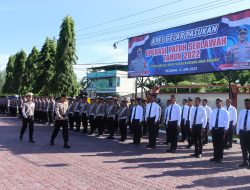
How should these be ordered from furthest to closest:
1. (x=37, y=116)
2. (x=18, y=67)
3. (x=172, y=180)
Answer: (x=18, y=67), (x=37, y=116), (x=172, y=180)

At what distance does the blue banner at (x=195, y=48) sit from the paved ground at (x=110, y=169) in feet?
15.1

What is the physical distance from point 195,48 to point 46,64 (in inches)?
615

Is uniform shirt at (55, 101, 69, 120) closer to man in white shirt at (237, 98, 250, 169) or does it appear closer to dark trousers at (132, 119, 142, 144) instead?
dark trousers at (132, 119, 142, 144)

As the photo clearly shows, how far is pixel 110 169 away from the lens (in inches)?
369

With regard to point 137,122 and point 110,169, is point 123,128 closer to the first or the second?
point 137,122

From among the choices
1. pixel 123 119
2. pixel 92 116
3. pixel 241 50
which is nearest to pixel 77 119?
pixel 92 116

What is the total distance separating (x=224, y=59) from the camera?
54.3ft

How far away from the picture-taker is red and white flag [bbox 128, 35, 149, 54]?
2151cm

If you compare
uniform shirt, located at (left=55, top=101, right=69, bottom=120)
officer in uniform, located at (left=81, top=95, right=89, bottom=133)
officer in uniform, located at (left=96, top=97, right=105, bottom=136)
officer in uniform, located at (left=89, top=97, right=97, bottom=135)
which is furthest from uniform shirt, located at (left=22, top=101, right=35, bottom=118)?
officer in uniform, located at (left=81, top=95, right=89, bottom=133)

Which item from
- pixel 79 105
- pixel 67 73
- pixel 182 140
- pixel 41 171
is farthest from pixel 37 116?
pixel 41 171

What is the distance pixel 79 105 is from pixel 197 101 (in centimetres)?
882

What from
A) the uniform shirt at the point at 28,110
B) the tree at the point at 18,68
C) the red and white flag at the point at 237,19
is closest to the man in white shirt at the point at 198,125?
the red and white flag at the point at 237,19

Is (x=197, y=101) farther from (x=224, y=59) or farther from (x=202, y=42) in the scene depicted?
(x=202, y=42)

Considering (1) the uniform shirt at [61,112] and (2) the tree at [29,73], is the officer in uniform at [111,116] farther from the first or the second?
(2) the tree at [29,73]
